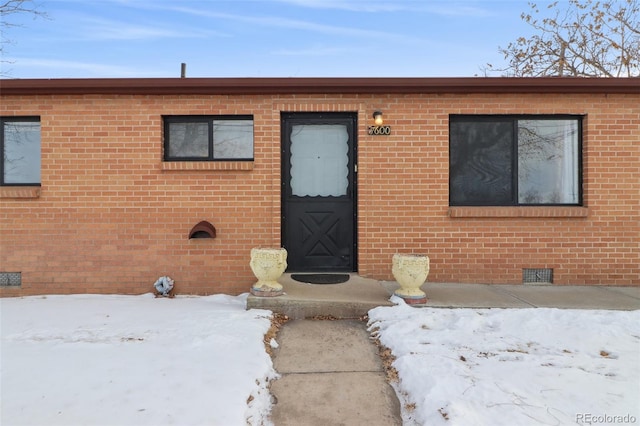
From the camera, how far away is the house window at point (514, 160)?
5797 millimetres

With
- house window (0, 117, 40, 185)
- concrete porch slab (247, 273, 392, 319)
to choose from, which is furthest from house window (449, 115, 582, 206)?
house window (0, 117, 40, 185)

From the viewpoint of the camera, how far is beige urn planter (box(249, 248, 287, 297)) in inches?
184

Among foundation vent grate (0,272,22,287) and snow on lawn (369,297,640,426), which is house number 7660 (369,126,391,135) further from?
foundation vent grate (0,272,22,287)

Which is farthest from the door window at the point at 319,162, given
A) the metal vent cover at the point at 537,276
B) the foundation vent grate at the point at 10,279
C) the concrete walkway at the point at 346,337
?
the foundation vent grate at the point at 10,279

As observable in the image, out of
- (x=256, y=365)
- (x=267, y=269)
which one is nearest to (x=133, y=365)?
(x=256, y=365)

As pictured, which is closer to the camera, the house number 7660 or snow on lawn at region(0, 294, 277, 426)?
snow on lawn at region(0, 294, 277, 426)

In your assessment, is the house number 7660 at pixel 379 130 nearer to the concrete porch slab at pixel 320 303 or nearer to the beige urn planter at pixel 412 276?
the beige urn planter at pixel 412 276

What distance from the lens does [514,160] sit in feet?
18.9

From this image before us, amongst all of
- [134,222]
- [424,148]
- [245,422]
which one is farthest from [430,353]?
[134,222]

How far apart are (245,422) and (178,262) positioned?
361cm

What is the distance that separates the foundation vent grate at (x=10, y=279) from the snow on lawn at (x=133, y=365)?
98cm

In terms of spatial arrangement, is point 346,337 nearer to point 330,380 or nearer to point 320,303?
point 320,303

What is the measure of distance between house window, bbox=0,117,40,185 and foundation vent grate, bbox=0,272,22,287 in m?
1.36

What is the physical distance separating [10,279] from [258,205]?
3.85 m
